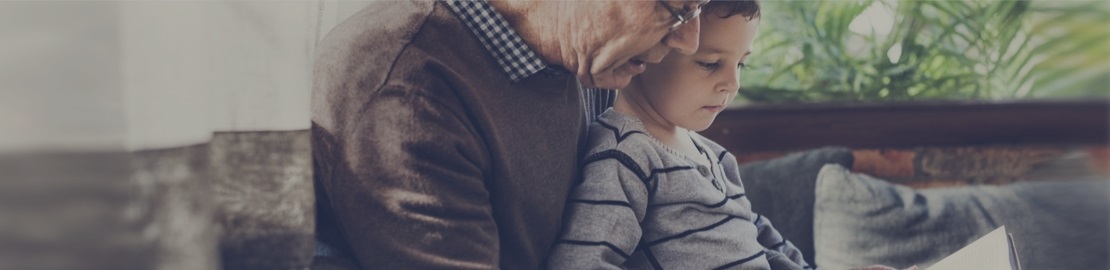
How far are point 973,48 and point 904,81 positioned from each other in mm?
211

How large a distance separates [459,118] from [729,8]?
0.38 m

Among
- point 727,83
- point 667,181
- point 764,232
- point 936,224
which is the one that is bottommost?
point 936,224

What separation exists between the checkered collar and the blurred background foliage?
60.8 inches

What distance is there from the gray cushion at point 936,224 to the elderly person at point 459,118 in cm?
109

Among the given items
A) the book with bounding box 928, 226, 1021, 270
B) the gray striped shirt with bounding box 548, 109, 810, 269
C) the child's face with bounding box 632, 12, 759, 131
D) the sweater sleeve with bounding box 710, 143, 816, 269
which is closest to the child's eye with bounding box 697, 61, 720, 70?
the child's face with bounding box 632, 12, 759, 131

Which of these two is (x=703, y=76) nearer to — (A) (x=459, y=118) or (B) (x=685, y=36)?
(B) (x=685, y=36)

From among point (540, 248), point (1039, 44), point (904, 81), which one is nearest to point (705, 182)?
point (540, 248)

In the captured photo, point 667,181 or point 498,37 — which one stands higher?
point 498,37

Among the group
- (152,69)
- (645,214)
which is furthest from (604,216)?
(152,69)

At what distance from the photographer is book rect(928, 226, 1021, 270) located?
1.48m

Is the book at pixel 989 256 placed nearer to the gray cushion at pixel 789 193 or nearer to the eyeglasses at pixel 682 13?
the eyeglasses at pixel 682 13

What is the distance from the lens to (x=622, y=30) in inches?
49.6

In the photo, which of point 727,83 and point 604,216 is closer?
point 604,216

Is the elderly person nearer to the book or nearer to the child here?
the child
